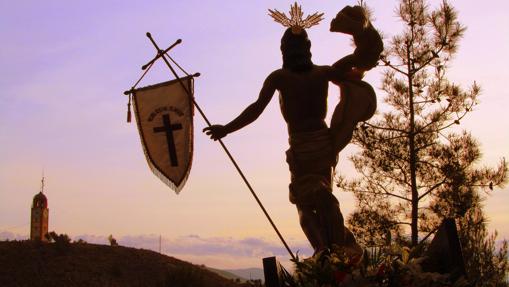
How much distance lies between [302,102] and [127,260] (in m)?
21.4

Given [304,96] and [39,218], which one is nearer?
[304,96]

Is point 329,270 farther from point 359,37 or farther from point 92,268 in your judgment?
point 92,268

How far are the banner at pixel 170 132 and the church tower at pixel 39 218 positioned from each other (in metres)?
25.6

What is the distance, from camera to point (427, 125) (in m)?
16.5

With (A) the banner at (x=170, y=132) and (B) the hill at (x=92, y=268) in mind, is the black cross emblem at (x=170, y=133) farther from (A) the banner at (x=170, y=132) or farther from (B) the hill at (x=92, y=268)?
(B) the hill at (x=92, y=268)

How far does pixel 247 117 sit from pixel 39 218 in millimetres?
27275

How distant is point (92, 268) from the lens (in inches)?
1032

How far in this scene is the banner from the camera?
8367 mm

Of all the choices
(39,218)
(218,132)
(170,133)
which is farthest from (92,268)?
(218,132)

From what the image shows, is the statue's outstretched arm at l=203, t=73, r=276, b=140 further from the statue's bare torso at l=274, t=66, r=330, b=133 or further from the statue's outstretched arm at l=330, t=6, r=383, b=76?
the statue's outstretched arm at l=330, t=6, r=383, b=76

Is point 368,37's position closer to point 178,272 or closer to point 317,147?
point 317,147

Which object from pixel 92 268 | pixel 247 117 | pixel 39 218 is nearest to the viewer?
pixel 247 117

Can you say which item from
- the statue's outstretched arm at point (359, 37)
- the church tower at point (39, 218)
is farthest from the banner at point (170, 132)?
the church tower at point (39, 218)

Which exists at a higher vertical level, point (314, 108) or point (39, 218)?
point (39, 218)
